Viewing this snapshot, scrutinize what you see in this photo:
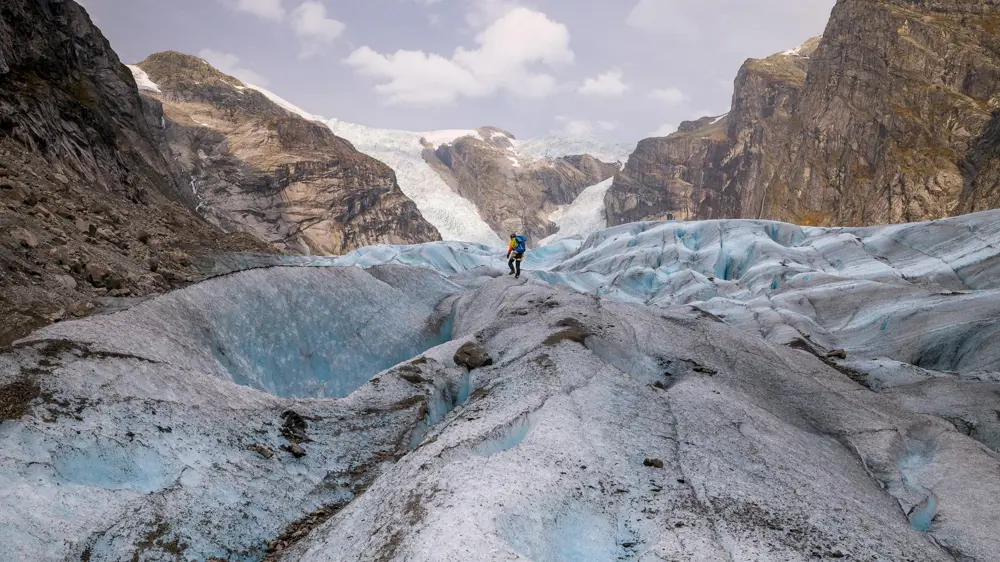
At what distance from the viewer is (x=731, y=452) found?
6.75m

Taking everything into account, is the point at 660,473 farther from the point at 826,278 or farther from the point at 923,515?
the point at 826,278

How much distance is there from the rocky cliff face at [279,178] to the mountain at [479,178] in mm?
24481

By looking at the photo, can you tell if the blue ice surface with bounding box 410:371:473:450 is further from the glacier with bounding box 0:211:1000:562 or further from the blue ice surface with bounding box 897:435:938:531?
the blue ice surface with bounding box 897:435:938:531

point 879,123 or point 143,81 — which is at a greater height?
point 143,81

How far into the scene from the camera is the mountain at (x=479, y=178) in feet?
426

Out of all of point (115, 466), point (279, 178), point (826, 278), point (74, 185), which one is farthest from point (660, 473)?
point (279, 178)

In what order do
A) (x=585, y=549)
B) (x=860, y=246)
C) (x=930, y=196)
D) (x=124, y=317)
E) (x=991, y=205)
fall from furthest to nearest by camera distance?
(x=930, y=196)
(x=991, y=205)
(x=860, y=246)
(x=124, y=317)
(x=585, y=549)

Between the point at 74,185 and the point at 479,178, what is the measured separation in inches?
5537

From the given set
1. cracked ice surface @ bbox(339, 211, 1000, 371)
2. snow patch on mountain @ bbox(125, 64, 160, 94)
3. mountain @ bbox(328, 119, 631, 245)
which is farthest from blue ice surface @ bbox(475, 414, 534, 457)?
snow patch on mountain @ bbox(125, 64, 160, 94)

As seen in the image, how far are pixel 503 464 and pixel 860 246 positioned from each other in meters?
32.5

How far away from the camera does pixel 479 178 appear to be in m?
A: 155

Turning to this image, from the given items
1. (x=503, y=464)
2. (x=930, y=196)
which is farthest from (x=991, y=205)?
(x=503, y=464)

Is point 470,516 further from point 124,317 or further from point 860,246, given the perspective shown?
point 860,246

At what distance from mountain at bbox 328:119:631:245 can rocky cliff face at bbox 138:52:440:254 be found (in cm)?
2448
